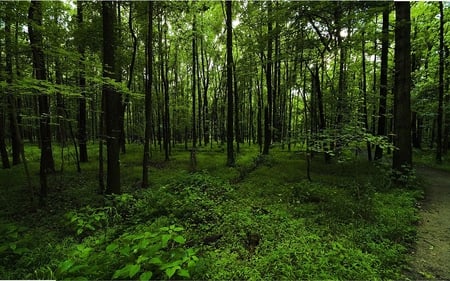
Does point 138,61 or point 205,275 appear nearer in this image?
point 205,275

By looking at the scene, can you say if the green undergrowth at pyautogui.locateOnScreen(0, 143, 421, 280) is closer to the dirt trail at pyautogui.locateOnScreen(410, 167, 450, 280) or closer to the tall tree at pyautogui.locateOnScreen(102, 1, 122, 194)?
the dirt trail at pyautogui.locateOnScreen(410, 167, 450, 280)

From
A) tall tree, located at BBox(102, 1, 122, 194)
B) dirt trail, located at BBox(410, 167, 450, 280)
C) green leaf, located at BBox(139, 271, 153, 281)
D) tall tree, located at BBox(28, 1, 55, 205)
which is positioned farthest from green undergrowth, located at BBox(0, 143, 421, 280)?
tall tree, located at BBox(28, 1, 55, 205)

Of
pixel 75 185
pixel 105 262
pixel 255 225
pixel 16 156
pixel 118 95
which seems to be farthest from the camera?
pixel 16 156

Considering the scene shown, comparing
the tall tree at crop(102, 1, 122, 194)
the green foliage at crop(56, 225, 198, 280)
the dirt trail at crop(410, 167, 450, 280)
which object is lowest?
the dirt trail at crop(410, 167, 450, 280)

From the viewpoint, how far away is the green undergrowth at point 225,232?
3.18 meters

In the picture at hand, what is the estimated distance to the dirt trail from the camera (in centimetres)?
370

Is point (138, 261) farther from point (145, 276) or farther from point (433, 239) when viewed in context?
point (433, 239)

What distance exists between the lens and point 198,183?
26.5ft

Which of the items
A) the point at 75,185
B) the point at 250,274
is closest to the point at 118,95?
the point at 75,185

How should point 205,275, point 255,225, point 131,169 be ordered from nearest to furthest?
point 205,275, point 255,225, point 131,169

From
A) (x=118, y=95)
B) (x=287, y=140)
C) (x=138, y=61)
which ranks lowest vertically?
(x=287, y=140)

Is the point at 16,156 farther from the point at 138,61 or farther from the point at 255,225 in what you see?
the point at 255,225

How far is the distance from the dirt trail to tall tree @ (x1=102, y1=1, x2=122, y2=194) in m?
7.82

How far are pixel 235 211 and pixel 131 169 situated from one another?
813cm
